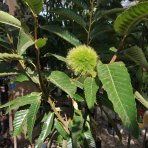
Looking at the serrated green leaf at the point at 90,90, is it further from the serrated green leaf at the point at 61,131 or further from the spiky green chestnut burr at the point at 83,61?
the serrated green leaf at the point at 61,131

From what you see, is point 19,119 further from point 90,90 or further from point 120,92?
point 120,92

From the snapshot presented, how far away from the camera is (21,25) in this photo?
1133mm

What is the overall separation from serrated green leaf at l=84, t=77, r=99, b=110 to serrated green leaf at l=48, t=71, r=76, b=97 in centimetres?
6

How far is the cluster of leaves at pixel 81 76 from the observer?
3.66 feet

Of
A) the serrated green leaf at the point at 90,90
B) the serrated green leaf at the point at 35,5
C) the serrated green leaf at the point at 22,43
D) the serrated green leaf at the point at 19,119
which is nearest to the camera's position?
the serrated green leaf at the point at 35,5

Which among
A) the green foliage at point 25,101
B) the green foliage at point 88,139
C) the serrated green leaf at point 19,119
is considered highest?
the green foliage at point 25,101

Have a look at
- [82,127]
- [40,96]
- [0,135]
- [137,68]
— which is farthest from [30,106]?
[0,135]

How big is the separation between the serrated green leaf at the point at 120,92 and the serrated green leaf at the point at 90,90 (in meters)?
0.06

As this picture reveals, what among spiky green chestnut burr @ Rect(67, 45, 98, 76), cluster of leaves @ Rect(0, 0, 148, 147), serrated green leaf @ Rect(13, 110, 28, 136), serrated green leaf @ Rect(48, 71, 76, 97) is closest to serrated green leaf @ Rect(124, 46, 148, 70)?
cluster of leaves @ Rect(0, 0, 148, 147)

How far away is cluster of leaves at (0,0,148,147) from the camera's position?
1.12 m

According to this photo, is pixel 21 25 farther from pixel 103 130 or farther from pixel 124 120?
pixel 103 130

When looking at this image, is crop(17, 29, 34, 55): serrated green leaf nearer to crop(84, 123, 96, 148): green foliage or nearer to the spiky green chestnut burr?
the spiky green chestnut burr

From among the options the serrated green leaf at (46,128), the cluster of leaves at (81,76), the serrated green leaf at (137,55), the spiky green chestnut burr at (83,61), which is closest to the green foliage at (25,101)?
the cluster of leaves at (81,76)

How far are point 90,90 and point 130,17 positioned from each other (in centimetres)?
31
